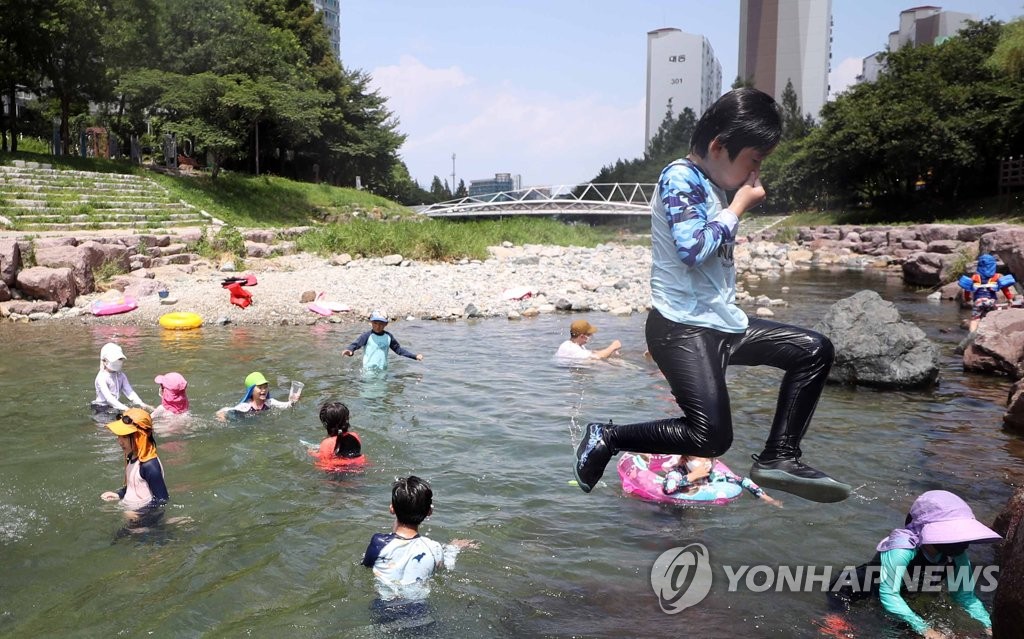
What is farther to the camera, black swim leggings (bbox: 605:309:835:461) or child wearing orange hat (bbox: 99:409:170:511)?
child wearing orange hat (bbox: 99:409:170:511)

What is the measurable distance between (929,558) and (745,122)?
246cm

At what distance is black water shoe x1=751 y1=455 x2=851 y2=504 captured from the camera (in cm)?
352

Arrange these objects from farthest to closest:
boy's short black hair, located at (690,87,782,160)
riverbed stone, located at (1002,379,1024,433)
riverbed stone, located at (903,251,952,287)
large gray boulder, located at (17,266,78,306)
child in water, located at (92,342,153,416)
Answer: riverbed stone, located at (903,251,952,287) < large gray boulder, located at (17,266,78,306) < child in water, located at (92,342,153,416) < riverbed stone, located at (1002,379,1024,433) < boy's short black hair, located at (690,87,782,160)

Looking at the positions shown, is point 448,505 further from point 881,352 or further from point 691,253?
point 881,352

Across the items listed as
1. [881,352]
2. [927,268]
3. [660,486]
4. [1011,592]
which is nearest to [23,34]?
[881,352]

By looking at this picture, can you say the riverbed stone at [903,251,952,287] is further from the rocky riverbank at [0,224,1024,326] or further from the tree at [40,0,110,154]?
the tree at [40,0,110,154]

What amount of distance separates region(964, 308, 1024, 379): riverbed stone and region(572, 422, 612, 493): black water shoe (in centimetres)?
911

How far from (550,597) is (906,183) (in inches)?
1985

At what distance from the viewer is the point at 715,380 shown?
3.50 metres

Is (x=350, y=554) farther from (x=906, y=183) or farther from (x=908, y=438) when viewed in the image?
(x=906, y=183)

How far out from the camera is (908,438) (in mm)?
7801

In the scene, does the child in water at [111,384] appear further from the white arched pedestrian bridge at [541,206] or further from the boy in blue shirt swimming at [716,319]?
the white arched pedestrian bridge at [541,206]

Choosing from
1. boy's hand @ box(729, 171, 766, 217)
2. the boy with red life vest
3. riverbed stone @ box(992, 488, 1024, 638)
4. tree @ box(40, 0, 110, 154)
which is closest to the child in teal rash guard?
boy's hand @ box(729, 171, 766, 217)

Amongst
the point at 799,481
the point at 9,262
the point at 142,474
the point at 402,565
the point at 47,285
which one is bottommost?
the point at 402,565
